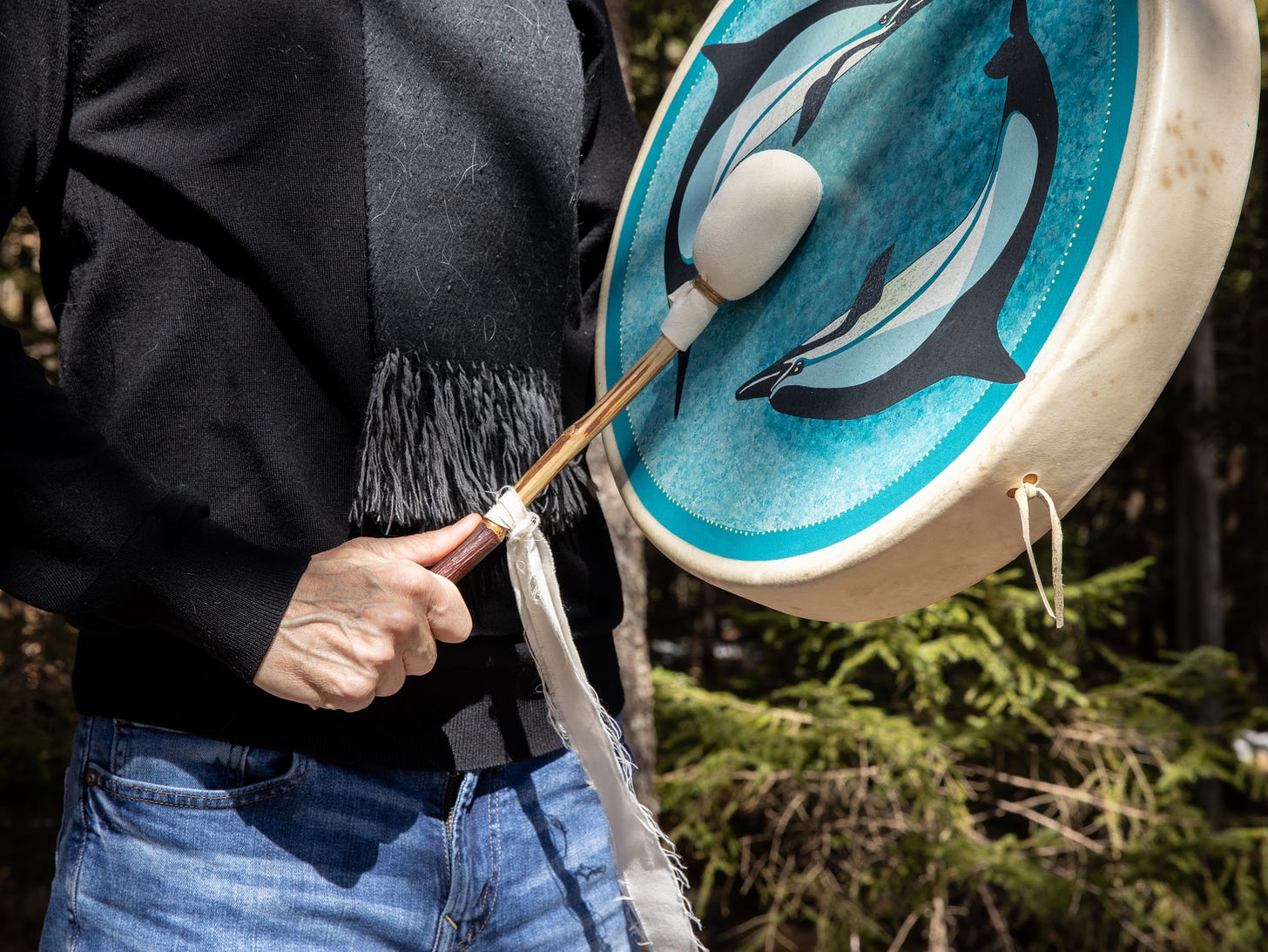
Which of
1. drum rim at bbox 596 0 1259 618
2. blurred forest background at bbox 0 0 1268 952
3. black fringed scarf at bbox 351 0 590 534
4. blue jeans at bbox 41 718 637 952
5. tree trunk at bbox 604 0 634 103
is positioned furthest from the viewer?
blurred forest background at bbox 0 0 1268 952

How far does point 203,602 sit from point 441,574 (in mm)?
192

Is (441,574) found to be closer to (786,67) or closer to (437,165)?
(437,165)

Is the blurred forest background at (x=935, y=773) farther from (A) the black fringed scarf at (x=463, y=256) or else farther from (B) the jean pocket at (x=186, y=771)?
(B) the jean pocket at (x=186, y=771)

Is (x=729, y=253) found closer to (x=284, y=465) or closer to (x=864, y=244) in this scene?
(x=864, y=244)

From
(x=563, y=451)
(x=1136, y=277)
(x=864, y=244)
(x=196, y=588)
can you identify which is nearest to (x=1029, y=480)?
(x=1136, y=277)

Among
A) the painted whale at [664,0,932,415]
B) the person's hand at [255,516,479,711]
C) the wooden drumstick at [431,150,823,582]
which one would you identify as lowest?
the person's hand at [255,516,479,711]

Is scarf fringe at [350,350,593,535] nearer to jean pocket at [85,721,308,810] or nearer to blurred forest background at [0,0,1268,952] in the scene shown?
jean pocket at [85,721,308,810]

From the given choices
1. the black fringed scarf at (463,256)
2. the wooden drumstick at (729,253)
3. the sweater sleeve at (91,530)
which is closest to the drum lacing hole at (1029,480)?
the wooden drumstick at (729,253)

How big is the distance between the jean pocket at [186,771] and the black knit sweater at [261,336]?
0.01m

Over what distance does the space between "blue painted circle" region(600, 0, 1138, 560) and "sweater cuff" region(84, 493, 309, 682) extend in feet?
1.28

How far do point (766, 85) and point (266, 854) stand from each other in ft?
2.84

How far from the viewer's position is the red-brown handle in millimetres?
921

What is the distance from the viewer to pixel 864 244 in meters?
0.96

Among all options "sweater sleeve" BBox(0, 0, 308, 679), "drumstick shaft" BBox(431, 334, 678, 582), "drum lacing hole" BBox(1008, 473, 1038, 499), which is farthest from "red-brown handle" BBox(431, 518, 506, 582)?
"drum lacing hole" BBox(1008, 473, 1038, 499)
